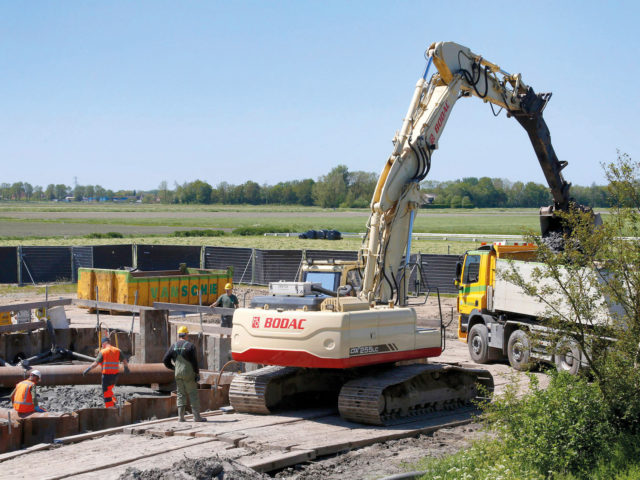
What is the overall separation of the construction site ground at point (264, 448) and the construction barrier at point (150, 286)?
52.7 feet

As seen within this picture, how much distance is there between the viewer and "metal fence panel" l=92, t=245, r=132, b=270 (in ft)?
128

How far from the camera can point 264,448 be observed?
11539 mm

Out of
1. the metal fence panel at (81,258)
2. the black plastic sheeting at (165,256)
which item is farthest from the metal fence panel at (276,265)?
the metal fence panel at (81,258)

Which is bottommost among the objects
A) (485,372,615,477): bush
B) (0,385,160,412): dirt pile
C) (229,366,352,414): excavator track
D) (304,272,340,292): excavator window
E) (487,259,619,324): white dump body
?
(0,385,160,412): dirt pile

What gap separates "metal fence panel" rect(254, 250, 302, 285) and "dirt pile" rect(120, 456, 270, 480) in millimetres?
26771

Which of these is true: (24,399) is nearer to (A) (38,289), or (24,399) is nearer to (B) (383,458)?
(B) (383,458)

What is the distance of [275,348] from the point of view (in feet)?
43.4

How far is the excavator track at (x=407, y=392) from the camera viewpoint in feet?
42.7

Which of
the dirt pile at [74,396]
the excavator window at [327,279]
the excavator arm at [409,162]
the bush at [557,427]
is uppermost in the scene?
the excavator arm at [409,162]

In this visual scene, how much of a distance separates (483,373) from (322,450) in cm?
466

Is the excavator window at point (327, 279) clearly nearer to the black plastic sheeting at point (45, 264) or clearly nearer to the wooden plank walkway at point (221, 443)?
the wooden plank walkway at point (221, 443)

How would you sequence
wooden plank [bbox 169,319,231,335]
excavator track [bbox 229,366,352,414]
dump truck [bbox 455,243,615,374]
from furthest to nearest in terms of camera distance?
wooden plank [bbox 169,319,231,335], dump truck [bbox 455,243,615,374], excavator track [bbox 229,366,352,414]

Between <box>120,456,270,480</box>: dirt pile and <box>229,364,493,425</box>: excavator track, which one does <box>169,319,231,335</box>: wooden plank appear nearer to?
<box>229,364,493,425</box>: excavator track

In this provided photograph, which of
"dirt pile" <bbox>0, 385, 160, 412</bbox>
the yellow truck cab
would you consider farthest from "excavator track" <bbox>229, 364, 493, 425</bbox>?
"dirt pile" <bbox>0, 385, 160, 412</bbox>
